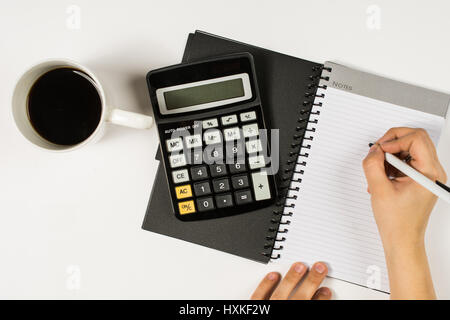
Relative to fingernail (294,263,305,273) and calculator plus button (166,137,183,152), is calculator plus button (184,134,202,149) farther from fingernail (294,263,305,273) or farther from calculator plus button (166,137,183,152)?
fingernail (294,263,305,273)

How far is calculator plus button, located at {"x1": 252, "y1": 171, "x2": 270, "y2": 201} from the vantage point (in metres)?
0.53

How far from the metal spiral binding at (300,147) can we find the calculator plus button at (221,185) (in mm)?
84

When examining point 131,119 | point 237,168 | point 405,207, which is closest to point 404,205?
point 405,207

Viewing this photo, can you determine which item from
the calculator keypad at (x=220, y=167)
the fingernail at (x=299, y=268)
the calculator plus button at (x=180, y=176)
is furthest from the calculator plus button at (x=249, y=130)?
the fingernail at (x=299, y=268)

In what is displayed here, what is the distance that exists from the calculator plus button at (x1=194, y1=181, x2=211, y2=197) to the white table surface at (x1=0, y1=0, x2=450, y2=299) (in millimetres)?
81

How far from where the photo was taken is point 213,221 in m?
0.56

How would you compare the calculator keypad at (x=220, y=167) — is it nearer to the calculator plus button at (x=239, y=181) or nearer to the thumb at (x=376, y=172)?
the calculator plus button at (x=239, y=181)

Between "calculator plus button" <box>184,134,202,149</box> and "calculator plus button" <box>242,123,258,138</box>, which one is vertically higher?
"calculator plus button" <box>242,123,258,138</box>

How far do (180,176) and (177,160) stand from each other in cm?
2

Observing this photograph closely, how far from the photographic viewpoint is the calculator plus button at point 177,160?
53 centimetres

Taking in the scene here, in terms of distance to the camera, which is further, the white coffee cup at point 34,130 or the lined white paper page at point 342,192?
the lined white paper page at point 342,192

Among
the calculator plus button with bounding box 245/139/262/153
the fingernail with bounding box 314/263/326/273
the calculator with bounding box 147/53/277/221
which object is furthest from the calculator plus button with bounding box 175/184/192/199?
the fingernail with bounding box 314/263/326/273
